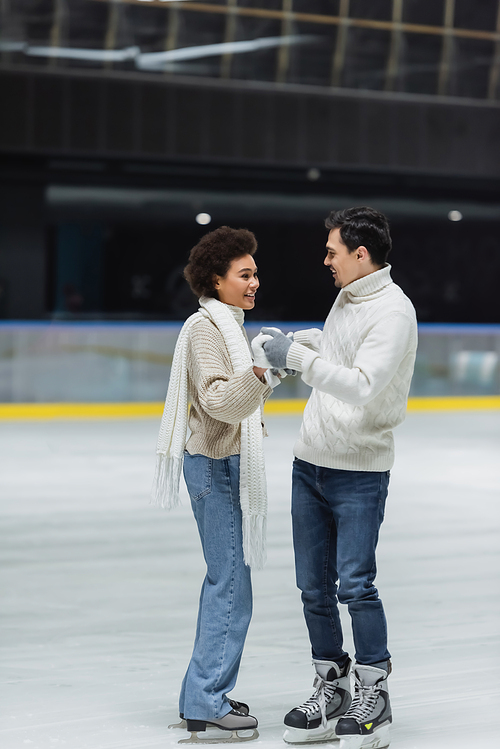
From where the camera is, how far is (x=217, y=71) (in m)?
17.9

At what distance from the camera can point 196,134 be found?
17.8m

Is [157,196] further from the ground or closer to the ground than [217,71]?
closer to the ground

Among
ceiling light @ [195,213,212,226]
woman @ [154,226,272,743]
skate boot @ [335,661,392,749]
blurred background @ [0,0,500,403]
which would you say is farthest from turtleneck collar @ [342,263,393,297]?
ceiling light @ [195,213,212,226]

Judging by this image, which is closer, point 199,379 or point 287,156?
point 199,379

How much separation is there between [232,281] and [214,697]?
1.19 m

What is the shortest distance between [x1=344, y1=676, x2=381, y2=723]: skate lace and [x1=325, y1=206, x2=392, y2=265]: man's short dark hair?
1.19 metres

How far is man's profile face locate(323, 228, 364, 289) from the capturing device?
2.86 m

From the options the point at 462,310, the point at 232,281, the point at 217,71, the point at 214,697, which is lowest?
the point at 462,310

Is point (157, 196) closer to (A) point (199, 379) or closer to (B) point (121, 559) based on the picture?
(B) point (121, 559)

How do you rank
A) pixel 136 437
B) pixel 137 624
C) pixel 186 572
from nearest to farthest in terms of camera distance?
1. pixel 137 624
2. pixel 186 572
3. pixel 136 437

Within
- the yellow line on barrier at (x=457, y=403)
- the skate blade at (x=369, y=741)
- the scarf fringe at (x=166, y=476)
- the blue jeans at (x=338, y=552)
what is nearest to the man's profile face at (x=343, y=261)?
the blue jeans at (x=338, y=552)

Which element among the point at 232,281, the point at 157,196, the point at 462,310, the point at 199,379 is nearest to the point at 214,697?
the point at 199,379

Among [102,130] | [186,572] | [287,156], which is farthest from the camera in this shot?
[287,156]

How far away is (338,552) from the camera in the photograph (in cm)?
286
